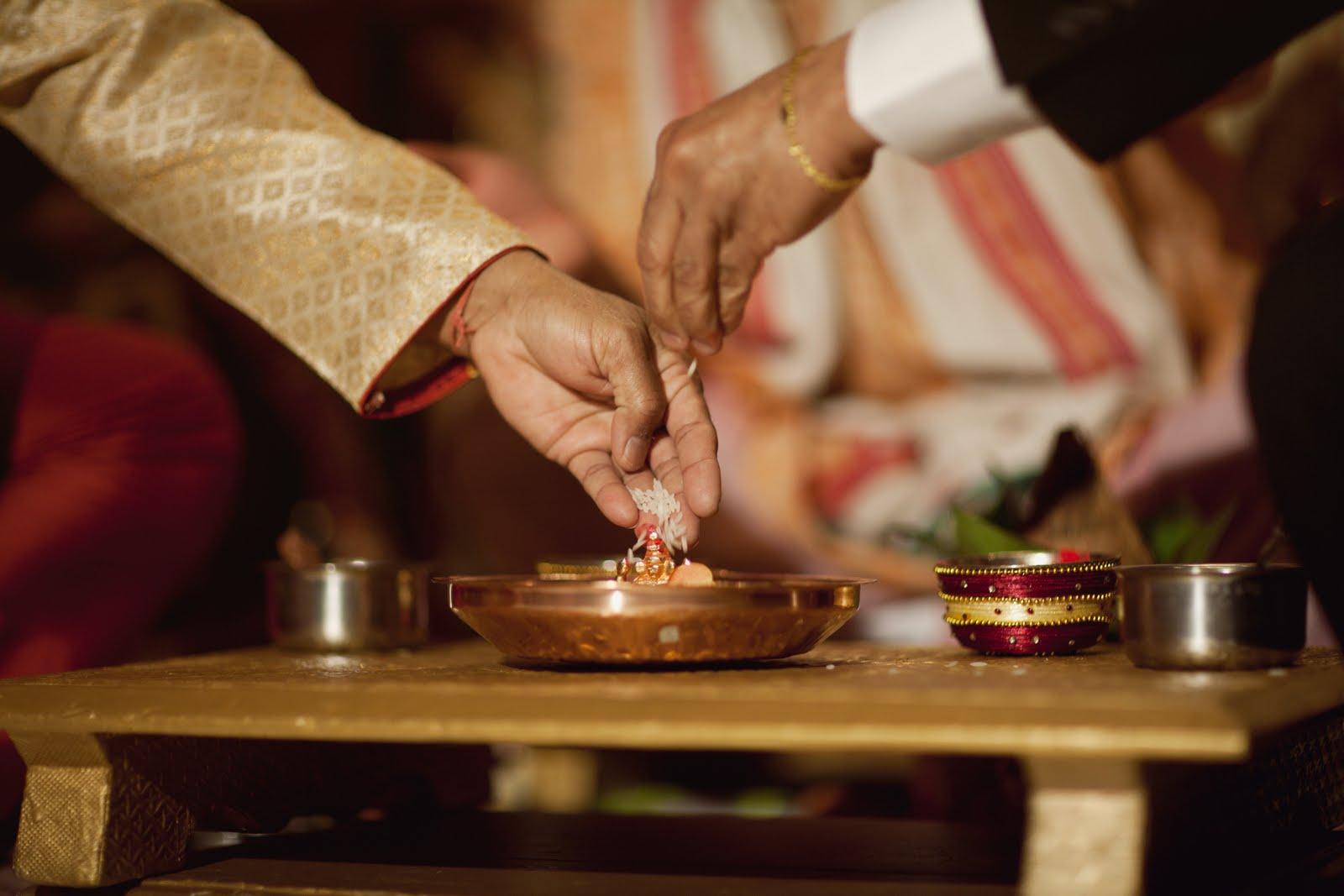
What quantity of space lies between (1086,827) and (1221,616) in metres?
0.25

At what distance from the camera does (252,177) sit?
4.66 feet

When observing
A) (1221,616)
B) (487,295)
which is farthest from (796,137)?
(1221,616)

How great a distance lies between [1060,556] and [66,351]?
1.12 meters

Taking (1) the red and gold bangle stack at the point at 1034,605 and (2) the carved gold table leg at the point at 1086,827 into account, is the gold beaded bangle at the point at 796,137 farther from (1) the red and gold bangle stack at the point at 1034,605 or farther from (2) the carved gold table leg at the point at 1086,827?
(2) the carved gold table leg at the point at 1086,827

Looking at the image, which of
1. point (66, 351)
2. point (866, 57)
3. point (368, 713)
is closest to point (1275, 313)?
point (866, 57)

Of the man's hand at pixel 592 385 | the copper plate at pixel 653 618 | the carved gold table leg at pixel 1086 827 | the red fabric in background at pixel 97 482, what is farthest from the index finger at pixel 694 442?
the red fabric in background at pixel 97 482

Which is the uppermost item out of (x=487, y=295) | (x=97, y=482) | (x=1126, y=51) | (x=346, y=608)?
(x=1126, y=51)

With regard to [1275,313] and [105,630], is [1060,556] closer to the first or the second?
[1275,313]

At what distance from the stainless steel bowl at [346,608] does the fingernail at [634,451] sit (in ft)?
1.01

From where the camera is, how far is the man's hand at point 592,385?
1.17m

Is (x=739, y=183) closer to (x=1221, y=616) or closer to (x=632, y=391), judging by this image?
(x=632, y=391)

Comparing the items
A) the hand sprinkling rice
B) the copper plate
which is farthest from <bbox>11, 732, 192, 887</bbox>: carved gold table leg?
the hand sprinkling rice

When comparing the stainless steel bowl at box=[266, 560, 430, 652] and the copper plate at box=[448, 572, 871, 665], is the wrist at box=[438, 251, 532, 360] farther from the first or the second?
the copper plate at box=[448, 572, 871, 665]

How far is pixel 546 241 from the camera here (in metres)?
2.37
